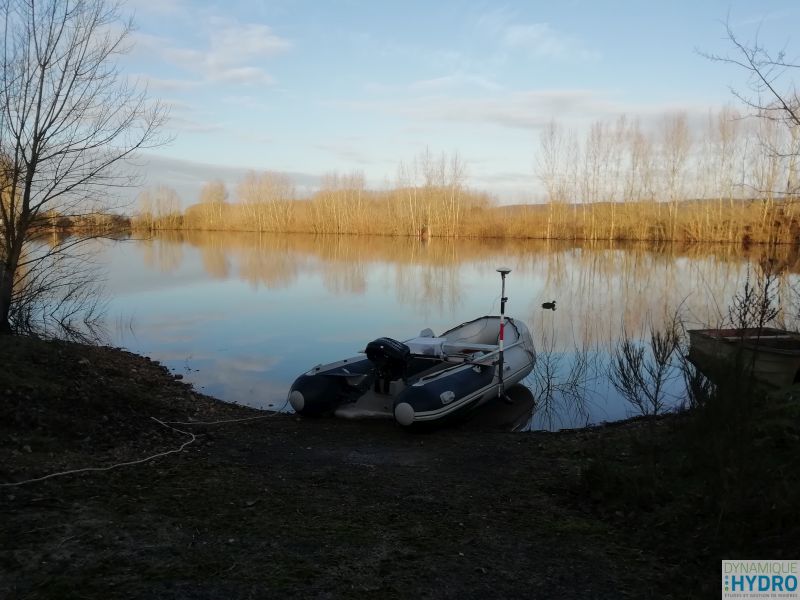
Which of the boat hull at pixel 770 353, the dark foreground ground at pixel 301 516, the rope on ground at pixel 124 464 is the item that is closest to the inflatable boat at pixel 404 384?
the dark foreground ground at pixel 301 516

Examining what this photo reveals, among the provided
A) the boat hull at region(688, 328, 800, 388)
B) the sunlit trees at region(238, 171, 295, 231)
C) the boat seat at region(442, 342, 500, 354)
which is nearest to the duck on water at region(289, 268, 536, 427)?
the boat seat at region(442, 342, 500, 354)

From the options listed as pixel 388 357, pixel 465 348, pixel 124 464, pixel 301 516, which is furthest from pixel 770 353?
pixel 124 464

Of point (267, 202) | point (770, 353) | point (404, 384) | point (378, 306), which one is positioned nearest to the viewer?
point (404, 384)

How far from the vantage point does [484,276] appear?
2244cm

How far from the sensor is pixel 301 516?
368 centimetres

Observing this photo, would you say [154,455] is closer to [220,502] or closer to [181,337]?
[220,502]

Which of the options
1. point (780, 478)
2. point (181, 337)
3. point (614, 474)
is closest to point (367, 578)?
point (614, 474)

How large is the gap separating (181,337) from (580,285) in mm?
13165

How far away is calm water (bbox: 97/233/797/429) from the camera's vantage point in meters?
9.30

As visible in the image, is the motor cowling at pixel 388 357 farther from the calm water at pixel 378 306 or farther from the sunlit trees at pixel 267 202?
the sunlit trees at pixel 267 202

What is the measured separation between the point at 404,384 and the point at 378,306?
9.20 metres

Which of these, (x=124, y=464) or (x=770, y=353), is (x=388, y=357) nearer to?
(x=124, y=464)

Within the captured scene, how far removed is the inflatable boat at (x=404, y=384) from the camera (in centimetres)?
607

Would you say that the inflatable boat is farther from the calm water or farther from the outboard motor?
the calm water
